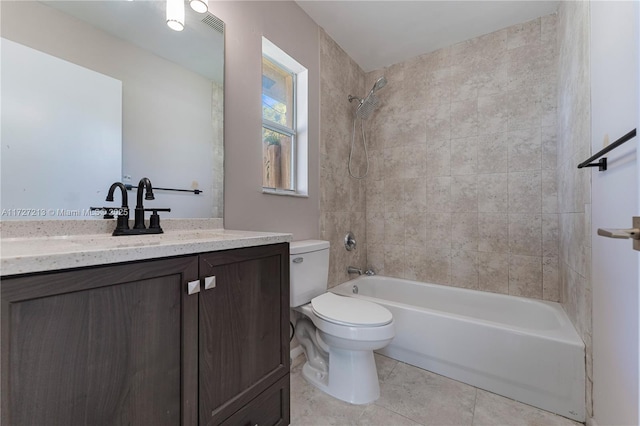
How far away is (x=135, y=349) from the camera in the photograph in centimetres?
64

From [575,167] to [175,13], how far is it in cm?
215

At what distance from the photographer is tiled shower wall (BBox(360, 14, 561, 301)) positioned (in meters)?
1.96

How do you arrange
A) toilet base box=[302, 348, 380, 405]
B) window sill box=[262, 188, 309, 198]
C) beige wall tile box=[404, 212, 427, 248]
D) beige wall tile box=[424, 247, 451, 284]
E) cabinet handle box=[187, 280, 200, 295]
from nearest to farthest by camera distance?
cabinet handle box=[187, 280, 200, 295], toilet base box=[302, 348, 380, 405], window sill box=[262, 188, 309, 198], beige wall tile box=[424, 247, 451, 284], beige wall tile box=[404, 212, 427, 248]

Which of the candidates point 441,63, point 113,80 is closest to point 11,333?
point 113,80

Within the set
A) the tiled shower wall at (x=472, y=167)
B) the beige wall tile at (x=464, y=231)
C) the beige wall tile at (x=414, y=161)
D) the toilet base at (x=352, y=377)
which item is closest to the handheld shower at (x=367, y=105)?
the tiled shower wall at (x=472, y=167)

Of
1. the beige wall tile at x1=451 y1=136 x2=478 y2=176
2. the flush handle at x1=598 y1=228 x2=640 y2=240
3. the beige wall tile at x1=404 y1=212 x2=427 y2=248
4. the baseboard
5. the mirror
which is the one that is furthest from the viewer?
the beige wall tile at x1=404 y1=212 x2=427 y2=248

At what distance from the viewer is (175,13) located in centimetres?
119

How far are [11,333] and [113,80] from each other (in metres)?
0.95

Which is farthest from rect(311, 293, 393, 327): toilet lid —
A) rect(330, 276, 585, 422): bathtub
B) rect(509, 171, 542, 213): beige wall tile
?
rect(509, 171, 542, 213): beige wall tile

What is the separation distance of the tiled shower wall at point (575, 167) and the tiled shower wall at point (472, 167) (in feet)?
0.49

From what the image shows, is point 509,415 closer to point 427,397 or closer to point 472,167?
point 427,397

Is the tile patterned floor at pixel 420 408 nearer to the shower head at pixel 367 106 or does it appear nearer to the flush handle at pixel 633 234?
the flush handle at pixel 633 234

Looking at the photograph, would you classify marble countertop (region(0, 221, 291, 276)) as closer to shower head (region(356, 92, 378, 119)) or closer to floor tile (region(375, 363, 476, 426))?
floor tile (region(375, 363, 476, 426))

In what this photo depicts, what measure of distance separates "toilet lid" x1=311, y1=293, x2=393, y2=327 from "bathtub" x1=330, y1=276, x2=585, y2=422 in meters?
0.35
